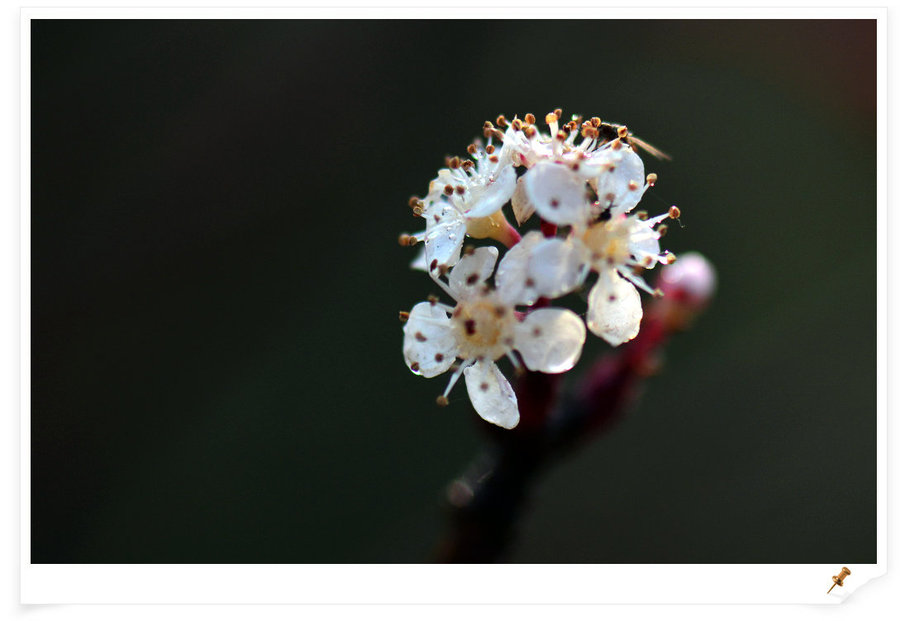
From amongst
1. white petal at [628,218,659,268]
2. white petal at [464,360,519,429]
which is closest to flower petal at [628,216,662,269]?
white petal at [628,218,659,268]

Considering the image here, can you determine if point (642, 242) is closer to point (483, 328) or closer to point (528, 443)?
point (483, 328)

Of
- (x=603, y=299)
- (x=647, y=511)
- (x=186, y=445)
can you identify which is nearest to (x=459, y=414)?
(x=647, y=511)
